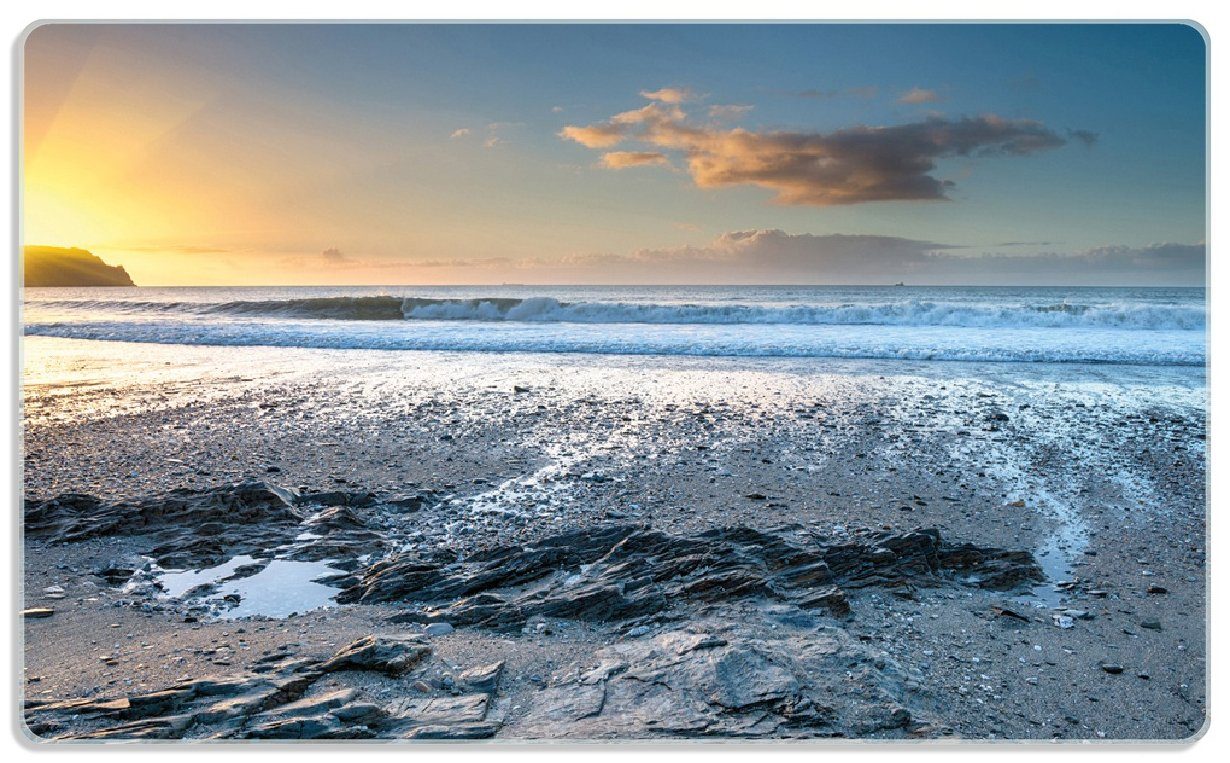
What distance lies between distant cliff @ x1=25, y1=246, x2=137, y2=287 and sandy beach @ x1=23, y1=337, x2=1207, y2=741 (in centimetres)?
138

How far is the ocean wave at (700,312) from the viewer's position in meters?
14.9

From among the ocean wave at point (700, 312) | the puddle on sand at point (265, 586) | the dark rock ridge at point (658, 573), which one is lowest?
the puddle on sand at point (265, 586)

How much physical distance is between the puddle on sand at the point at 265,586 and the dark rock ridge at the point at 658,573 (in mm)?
176

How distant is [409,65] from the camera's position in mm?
4016

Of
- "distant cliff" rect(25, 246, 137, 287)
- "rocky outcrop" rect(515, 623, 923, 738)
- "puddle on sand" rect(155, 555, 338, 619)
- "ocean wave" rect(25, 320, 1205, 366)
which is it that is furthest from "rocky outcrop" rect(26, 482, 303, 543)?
"ocean wave" rect(25, 320, 1205, 366)

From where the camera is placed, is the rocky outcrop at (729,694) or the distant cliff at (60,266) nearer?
the rocky outcrop at (729,694)

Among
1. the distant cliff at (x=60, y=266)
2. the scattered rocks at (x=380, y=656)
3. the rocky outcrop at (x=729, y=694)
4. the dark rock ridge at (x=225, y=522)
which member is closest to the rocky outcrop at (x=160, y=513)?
the dark rock ridge at (x=225, y=522)

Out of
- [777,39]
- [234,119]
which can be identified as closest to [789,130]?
[777,39]

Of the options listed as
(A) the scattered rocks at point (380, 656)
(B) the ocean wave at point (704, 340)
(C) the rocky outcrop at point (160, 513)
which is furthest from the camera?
(B) the ocean wave at point (704, 340)

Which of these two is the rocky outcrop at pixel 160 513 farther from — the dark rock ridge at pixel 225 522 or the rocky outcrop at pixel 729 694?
the rocky outcrop at pixel 729 694

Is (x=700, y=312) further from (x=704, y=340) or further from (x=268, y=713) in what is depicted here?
(x=268, y=713)

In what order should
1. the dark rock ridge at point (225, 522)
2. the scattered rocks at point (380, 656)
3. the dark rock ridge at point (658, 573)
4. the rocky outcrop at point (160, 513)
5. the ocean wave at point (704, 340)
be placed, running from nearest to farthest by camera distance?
the scattered rocks at point (380, 656) → the dark rock ridge at point (658, 573) → the dark rock ridge at point (225, 522) → the rocky outcrop at point (160, 513) → the ocean wave at point (704, 340)
